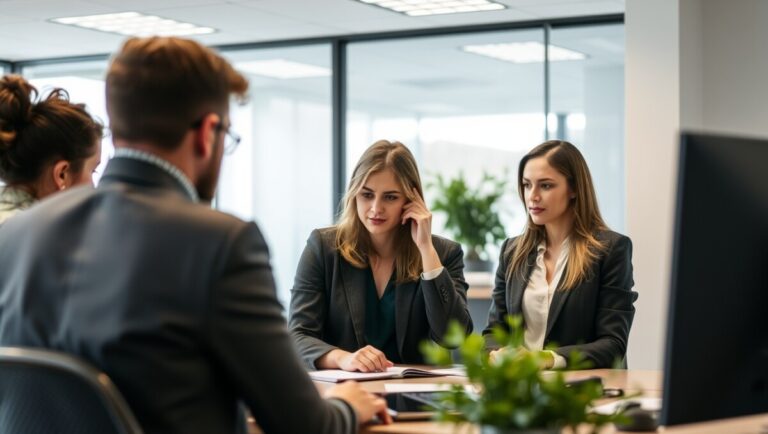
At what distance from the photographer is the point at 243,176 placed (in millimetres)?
7000

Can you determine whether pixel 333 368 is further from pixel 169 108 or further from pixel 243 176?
pixel 243 176

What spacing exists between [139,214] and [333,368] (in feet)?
4.71

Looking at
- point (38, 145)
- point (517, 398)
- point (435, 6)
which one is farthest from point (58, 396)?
point (435, 6)

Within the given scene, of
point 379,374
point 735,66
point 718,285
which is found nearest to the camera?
point 718,285

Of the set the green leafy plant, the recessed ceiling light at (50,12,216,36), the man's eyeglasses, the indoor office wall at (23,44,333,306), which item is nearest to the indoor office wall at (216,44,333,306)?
the indoor office wall at (23,44,333,306)

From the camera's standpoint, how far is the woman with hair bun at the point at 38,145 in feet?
7.88

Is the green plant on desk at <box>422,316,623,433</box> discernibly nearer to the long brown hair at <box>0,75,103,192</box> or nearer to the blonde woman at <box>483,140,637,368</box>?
the long brown hair at <box>0,75,103,192</box>

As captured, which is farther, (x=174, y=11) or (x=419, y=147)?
(x=419, y=147)

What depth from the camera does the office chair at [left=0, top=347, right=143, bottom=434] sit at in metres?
1.32

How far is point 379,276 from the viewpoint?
3.14m

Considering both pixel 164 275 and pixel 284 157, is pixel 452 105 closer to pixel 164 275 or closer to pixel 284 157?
pixel 284 157

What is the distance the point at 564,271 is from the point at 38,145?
159 centimetres

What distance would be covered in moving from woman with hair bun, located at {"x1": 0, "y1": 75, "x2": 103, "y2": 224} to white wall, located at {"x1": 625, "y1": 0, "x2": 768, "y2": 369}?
3331 millimetres

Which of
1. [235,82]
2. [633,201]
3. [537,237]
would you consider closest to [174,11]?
[633,201]
